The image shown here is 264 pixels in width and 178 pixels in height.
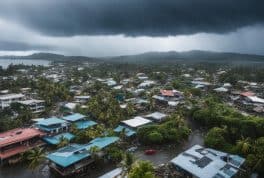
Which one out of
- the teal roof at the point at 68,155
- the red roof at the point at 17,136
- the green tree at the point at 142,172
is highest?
the green tree at the point at 142,172

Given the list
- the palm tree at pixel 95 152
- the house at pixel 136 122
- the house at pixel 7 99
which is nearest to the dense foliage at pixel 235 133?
the house at pixel 136 122

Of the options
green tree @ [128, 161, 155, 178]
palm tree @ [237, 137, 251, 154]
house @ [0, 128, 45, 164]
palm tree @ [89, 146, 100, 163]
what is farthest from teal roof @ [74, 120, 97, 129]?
palm tree @ [237, 137, 251, 154]

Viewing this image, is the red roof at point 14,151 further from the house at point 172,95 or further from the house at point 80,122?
the house at point 172,95

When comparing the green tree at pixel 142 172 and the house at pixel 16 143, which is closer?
the green tree at pixel 142 172

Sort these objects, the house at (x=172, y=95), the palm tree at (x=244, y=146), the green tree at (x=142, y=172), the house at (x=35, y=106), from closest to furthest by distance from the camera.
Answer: the green tree at (x=142, y=172) → the palm tree at (x=244, y=146) → the house at (x=35, y=106) → the house at (x=172, y=95)

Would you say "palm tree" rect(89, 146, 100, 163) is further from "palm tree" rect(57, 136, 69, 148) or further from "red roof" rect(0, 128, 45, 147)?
"red roof" rect(0, 128, 45, 147)

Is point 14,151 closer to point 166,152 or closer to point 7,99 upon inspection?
point 166,152

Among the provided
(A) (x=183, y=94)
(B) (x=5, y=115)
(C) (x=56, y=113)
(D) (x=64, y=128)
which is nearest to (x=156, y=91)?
(A) (x=183, y=94)
